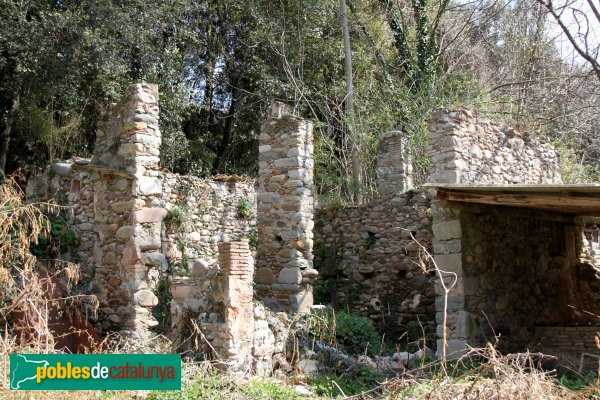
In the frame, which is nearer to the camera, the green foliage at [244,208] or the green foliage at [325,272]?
the green foliage at [325,272]

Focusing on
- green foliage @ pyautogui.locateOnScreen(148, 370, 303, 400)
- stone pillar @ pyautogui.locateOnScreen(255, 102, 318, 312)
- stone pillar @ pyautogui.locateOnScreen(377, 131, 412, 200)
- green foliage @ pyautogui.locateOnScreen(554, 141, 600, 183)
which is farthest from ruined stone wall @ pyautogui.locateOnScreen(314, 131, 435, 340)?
green foliage @ pyautogui.locateOnScreen(148, 370, 303, 400)

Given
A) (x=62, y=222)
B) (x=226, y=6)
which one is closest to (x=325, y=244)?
(x=62, y=222)

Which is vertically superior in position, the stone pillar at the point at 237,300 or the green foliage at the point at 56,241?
the green foliage at the point at 56,241

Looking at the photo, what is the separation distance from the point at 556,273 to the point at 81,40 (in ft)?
38.2

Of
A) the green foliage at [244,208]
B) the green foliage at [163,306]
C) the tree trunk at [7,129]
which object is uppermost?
the tree trunk at [7,129]

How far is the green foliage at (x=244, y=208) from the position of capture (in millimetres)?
15020

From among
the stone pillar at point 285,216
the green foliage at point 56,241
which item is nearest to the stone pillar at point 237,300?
the stone pillar at point 285,216

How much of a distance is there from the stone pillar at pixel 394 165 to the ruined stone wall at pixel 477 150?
11.4 feet

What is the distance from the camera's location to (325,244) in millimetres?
13844

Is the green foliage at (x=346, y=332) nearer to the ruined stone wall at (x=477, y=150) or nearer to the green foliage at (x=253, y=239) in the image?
the ruined stone wall at (x=477, y=150)

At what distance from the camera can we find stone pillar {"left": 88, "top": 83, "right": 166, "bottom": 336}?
9.05 m

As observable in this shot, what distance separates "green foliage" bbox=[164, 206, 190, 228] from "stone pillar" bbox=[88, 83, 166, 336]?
3.37m

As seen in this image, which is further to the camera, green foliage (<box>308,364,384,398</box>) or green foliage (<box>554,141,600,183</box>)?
green foliage (<box>554,141,600,183</box>)

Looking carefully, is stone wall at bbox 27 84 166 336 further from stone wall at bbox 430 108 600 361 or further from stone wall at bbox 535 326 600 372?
stone wall at bbox 535 326 600 372
